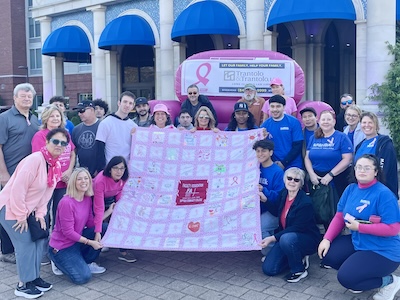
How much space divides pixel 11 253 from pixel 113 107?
49.3ft

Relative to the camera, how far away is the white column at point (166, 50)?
1706 cm

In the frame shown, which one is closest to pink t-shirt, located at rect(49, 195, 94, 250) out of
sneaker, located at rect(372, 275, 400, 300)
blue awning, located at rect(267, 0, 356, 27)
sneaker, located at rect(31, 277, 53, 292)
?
sneaker, located at rect(31, 277, 53, 292)

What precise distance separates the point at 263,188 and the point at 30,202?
8.85 ft

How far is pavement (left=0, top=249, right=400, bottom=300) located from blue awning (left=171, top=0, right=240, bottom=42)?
10519mm

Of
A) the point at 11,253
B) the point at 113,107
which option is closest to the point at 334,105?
the point at 113,107

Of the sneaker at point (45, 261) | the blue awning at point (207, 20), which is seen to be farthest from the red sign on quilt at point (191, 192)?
the blue awning at point (207, 20)

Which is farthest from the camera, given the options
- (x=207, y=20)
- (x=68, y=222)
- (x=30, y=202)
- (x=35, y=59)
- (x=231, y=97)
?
(x=35, y=59)

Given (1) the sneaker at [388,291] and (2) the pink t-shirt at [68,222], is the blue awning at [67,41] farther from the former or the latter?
(1) the sneaker at [388,291]

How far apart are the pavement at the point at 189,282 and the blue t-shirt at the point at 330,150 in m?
1.20

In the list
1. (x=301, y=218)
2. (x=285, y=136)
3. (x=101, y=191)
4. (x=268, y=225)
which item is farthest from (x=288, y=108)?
(x=101, y=191)

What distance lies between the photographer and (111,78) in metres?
20.2

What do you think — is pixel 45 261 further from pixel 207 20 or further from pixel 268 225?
pixel 207 20

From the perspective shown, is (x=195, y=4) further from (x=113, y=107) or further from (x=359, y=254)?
(x=359, y=254)

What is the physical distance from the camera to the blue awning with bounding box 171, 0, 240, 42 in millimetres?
14828
